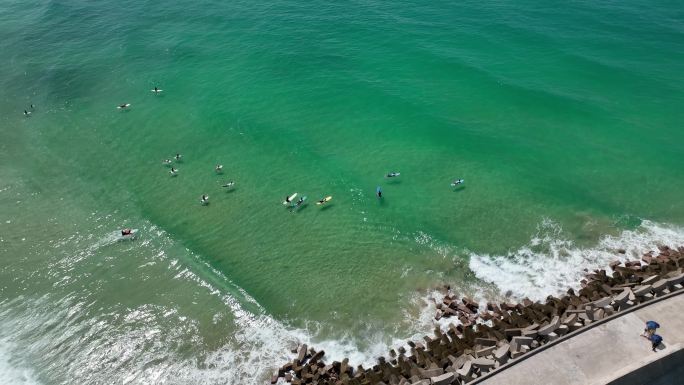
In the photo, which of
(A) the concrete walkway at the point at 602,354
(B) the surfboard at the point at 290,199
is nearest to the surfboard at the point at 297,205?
(B) the surfboard at the point at 290,199

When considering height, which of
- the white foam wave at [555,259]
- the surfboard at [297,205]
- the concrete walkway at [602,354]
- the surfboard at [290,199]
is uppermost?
the concrete walkway at [602,354]

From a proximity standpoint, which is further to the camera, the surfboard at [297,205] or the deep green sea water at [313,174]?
the surfboard at [297,205]

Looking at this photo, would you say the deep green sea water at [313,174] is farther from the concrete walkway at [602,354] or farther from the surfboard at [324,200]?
the concrete walkway at [602,354]

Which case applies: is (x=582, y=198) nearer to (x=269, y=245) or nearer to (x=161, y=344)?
(x=269, y=245)

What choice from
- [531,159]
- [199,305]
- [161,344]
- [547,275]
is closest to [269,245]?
[199,305]

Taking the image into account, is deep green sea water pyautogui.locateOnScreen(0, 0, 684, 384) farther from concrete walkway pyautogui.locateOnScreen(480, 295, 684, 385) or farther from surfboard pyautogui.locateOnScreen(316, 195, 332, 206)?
concrete walkway pyautogui.locateOnScreen(480, 295, 684, 385)

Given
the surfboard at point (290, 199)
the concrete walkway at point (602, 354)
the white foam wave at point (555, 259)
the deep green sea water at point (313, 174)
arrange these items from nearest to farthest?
the concrete walkway at point (602, 354) < the deep green sea water at point (313, 174) < the white foam wave at point (555, 259) < the surfboard at point (290, 199)
